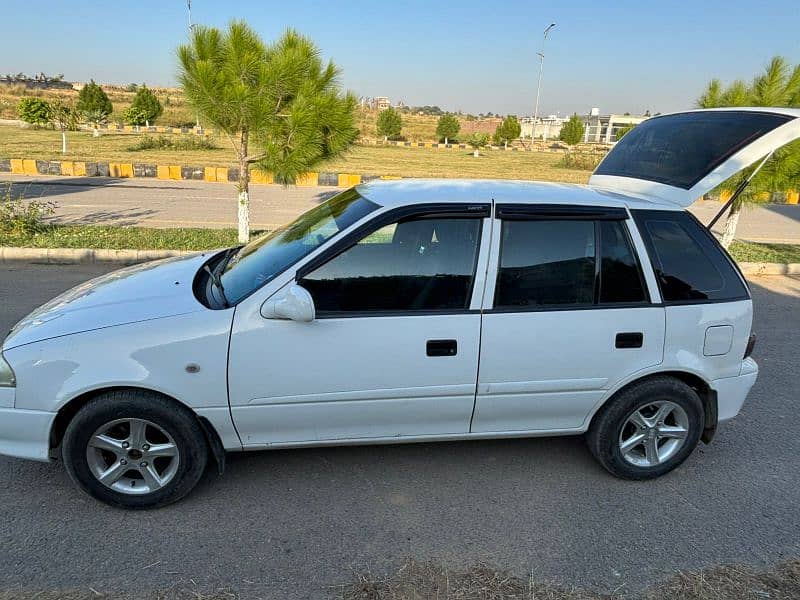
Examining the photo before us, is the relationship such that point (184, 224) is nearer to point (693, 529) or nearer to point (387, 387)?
point (387, 387)

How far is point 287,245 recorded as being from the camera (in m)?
3.26

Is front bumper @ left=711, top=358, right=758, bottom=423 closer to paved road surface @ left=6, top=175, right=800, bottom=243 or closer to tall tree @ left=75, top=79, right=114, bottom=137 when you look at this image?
paved road surface @ left=6, top=175, right=800, bottom=243

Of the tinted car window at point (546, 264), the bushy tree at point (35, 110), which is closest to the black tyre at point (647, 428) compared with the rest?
the tinted car window at point (546, 264)

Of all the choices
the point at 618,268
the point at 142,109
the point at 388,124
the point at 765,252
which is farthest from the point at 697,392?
the point at 388,124

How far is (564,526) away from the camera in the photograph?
2.90 metres

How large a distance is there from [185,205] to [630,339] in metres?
12.1

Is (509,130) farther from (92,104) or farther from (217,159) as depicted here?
(92,104)

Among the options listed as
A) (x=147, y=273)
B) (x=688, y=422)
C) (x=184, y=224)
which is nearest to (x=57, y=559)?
(x=147, y=273)

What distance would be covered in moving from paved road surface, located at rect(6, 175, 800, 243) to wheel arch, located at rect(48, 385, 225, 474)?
8.30 metres

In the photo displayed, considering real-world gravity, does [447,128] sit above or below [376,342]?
above

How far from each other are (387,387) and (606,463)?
143 centimetres

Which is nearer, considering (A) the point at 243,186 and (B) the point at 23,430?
(B) the point at 23,430

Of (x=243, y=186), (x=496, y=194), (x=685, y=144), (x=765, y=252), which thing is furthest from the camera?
(x=765, y=252)

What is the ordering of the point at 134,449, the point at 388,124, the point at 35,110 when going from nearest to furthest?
the point at 134,449, the point at 35,110, the point at 388,124
